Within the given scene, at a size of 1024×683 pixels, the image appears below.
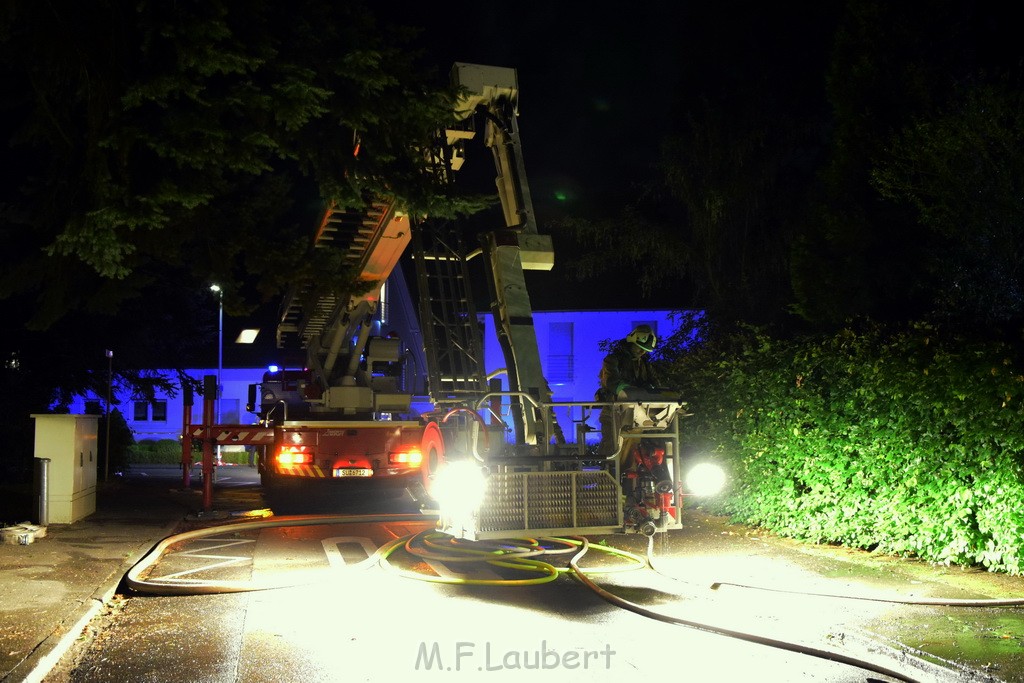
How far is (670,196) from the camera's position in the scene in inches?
1045

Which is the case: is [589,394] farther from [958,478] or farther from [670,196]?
[958,478]

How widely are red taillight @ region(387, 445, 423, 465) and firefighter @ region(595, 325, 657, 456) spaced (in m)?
6.31

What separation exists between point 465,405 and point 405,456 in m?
6.01

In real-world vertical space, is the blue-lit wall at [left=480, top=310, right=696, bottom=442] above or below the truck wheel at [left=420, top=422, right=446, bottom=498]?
above

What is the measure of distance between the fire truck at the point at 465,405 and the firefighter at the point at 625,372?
0.45 feet

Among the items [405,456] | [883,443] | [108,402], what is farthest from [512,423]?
[108,402]

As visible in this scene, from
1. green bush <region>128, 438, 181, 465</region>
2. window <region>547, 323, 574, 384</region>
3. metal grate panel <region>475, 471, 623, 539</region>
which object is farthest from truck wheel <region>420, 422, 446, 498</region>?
window <region>547, 323, 574, 384</region>

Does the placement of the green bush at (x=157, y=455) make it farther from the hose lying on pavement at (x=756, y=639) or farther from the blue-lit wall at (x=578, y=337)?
the hose lying on pavement at (x=756, y=639)

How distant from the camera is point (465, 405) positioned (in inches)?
425

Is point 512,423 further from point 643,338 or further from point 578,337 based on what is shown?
point 578,337

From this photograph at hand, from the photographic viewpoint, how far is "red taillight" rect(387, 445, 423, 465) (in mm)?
16547

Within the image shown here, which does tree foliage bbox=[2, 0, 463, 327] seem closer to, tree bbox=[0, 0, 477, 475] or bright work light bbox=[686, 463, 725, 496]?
tree bbox=[0, 0, 477, 475]

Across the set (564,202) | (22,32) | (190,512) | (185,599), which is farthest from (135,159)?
(564,202)

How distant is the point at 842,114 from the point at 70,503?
46.5 ft
